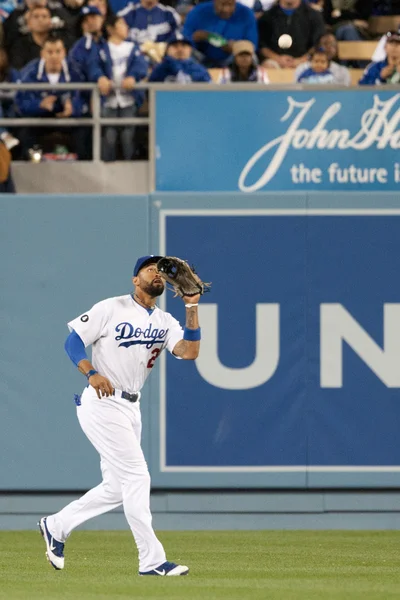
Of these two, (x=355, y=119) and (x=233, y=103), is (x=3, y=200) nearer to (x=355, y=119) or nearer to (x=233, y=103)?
(x=233, y=103)

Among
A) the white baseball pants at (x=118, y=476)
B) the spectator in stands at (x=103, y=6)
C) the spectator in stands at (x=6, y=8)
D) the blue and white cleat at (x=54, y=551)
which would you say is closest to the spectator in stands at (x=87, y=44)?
the spectator in stands at (x=103, y=6)

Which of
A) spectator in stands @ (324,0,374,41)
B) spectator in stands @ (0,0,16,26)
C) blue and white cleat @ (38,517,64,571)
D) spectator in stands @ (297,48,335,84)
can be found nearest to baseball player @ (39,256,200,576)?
blue and white cleat @ (38,517,64,571)

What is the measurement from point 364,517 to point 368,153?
11.0 ft

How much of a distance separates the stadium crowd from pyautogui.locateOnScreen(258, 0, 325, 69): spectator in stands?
0.01m

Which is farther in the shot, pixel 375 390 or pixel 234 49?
pixel 234 49

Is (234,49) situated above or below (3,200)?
above

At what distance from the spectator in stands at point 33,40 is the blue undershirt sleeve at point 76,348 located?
6178 millimetres

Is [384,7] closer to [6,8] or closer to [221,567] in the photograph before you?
[6,8]

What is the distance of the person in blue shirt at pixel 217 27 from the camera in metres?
14.2

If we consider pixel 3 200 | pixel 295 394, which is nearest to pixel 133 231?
pixel 3 200

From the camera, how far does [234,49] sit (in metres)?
13.9

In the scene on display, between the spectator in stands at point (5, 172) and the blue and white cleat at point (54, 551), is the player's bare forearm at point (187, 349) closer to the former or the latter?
the blue and white cleat at point (54, 551)

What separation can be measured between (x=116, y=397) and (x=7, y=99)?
5424mm

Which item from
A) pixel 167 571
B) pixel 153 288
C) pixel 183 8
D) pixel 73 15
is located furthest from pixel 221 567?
pixel 183 8
